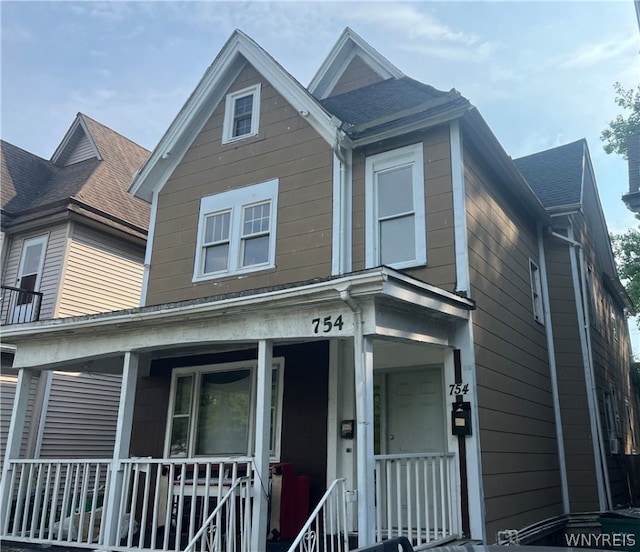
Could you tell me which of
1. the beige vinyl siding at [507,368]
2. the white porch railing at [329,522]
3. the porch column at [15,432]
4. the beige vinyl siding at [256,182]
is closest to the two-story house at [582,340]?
the beige vinyl siding at [507,368]

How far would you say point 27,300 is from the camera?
43.6 ft

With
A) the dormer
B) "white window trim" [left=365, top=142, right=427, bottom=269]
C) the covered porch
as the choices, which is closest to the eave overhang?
"white window trim" [left=365, top=142, right=427, bottom=269]

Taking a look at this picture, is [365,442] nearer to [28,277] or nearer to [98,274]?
[98,274]

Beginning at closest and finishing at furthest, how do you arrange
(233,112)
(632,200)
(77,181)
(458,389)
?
(458,389) → (632,200) → (233,112) → (77,181)

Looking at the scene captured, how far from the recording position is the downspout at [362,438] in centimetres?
Answer: 542

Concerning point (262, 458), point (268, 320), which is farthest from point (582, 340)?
point (262, 458)

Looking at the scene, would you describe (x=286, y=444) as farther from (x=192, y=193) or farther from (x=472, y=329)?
(x=192, y=193)

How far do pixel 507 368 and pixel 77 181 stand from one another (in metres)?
11.5

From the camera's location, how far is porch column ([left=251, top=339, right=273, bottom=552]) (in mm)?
5840

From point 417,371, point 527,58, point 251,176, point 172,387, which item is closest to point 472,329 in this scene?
point 417,371

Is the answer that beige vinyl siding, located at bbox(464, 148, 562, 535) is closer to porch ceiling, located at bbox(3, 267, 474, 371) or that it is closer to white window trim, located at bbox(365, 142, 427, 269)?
white window trim, located at bbox(365, 142, 427, 269)

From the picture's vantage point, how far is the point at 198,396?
932cm

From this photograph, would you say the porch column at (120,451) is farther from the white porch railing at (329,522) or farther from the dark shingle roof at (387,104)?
the dark shingle roof at (387,104)

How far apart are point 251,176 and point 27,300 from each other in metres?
6.94
